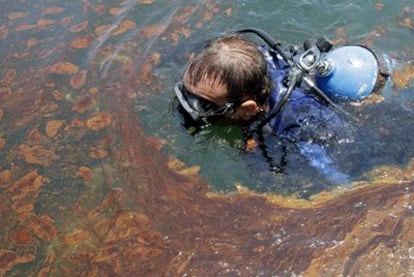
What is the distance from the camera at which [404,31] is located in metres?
4.70

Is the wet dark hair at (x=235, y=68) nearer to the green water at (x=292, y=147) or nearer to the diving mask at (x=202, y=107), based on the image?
the diving mask at (x=202, y=107)

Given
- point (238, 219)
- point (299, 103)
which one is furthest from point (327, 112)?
point (238, 219)

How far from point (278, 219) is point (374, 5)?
2869 mm

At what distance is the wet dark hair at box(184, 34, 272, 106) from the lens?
3.07 metres

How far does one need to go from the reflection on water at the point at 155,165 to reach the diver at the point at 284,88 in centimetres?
25

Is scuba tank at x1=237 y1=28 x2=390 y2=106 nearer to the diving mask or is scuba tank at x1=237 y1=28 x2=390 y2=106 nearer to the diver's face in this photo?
the diver's face

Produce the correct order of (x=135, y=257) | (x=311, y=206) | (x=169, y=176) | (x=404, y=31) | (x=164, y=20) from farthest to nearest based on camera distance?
(x=164, y=20) → (x=404, y=31) → (x=169, y=176) → (x=311, y=206) → (x=135, y=257)

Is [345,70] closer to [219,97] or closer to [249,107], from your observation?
[249,107]

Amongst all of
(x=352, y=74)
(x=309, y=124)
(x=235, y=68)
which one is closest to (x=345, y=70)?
(x=352, y=74)

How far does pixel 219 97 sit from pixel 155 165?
2.61 feet

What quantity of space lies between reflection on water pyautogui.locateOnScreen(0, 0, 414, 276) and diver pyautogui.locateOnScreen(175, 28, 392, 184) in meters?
0.25

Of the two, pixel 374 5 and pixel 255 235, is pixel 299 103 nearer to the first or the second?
pixel 255 235

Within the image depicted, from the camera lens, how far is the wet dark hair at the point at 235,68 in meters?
3.07

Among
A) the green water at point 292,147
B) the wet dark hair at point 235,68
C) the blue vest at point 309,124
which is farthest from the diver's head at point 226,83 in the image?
the green water at point 292,147
